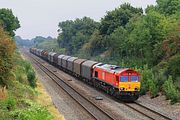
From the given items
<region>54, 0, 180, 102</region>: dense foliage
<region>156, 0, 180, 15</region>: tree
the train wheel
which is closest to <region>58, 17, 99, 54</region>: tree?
<region>54, 0, 180, 102</region>: dense foliage

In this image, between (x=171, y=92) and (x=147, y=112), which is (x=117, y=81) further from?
(x=147, y=112)

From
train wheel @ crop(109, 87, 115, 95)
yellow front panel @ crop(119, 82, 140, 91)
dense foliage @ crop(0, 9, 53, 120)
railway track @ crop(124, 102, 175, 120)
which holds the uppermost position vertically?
dense foliage @ crop(0, 9, 53, 120)

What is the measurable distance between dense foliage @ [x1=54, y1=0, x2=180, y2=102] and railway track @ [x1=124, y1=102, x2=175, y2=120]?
9.03 feet

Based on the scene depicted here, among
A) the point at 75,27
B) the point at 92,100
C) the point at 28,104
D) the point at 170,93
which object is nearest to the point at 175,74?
the point at 170,93

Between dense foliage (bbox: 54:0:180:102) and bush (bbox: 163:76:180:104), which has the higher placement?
dense foliage (bbox: 54:0:180:102)

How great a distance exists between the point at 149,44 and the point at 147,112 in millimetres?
22095

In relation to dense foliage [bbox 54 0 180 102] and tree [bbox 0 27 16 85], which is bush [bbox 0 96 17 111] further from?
dense foliage [bbox 54 0 180 102]

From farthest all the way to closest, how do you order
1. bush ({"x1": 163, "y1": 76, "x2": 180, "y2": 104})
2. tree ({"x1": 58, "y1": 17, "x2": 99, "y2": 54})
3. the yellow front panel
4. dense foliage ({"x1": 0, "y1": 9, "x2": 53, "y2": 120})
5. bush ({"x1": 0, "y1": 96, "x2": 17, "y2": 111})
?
tree ({"x1": 58, "y1": 17, "x2": 99, "y2": 54}) → the yellow front panel → bush ({"x1": 163, "y1": 76, "x2": 180, "y2": 104}) → bush ({"x1": 0, "y1": 96, "x2": 17, "y2": 111}) → dense foliage ({"x1": 0, "y1": 9, "x2": 53, "y2": 120})

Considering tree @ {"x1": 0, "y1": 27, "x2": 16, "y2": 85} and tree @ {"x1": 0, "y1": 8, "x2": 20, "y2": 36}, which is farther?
tree @ {"x1": 0, "y1": 8, "x2": 20, "y2": 36}

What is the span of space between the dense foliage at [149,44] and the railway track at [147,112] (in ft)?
9.03

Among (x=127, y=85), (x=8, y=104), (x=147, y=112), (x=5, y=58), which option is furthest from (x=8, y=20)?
(x=8, y=104)

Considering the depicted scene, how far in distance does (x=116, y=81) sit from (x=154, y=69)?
9.48m

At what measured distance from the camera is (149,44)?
49.0 m

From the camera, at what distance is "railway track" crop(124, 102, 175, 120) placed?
83.9 ft
